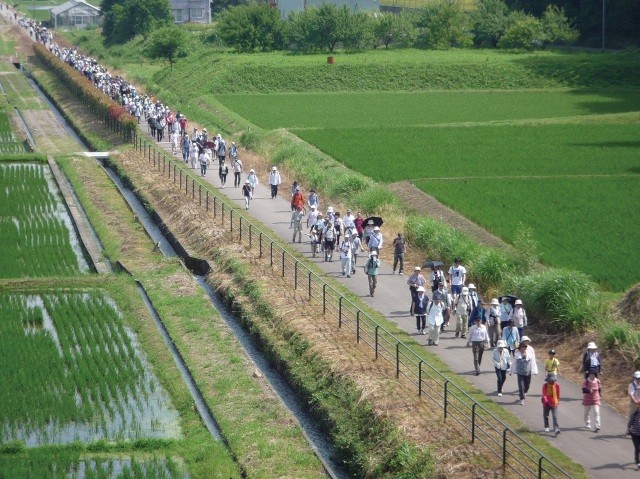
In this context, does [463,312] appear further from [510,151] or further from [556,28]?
[556,28]

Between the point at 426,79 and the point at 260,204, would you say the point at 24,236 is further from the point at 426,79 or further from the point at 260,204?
the point at 426,79

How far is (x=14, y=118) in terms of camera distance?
62.5 m

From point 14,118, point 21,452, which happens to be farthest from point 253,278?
point 14,118

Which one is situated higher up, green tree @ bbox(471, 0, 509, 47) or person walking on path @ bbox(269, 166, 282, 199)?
green tree @ bbox(471, 0, 509, 47)

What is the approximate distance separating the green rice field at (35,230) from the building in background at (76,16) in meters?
86.8

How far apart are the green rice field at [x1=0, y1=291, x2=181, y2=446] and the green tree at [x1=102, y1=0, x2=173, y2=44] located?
72409mm

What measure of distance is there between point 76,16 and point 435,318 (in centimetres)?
11311

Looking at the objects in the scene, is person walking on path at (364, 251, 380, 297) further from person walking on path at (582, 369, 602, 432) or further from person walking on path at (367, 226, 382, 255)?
person walking on path at (582, 369, 602, 432)

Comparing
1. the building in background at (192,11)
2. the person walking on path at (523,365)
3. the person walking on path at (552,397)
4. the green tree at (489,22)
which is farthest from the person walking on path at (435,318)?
the building in background at (192,11)

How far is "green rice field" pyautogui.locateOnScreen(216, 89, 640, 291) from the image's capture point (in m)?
32.8

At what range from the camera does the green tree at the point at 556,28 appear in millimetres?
83744

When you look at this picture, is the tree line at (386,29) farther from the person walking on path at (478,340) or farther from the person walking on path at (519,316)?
the person walking on path at (478,340)

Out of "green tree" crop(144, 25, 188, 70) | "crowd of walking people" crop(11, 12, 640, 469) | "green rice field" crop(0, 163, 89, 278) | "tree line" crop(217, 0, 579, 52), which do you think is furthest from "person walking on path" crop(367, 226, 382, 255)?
"tree line" crop(217, 0, 579, 52)

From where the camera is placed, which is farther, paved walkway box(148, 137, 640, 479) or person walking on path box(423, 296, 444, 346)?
person walking on path box(423, 296, 444, 346)
